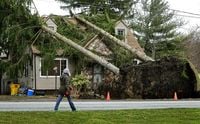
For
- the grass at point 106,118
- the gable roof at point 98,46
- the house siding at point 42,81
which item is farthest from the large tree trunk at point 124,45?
the grass at point 106,118

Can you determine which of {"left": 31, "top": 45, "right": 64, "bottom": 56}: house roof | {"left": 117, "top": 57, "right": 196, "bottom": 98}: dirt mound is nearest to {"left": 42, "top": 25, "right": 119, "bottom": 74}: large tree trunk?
{"left": 31, "top": 45, "right": 64, "bottom": 56}: house roof

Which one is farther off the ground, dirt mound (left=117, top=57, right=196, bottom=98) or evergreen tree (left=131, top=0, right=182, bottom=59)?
evergreen tree (left=131, top=0, right=182, bottom=59)

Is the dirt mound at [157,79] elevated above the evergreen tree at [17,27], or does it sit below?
below

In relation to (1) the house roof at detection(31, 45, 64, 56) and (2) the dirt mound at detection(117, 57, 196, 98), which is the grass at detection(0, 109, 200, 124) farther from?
(1) the house roof at detection(31, 45, 64, 56)

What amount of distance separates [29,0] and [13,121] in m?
21.1

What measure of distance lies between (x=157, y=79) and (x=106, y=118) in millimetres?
16489

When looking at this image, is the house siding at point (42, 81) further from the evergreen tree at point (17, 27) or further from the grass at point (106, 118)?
the grass at point (106, 118)

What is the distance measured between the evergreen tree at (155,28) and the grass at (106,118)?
150ft

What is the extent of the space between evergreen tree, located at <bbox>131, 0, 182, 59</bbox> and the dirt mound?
30.3 metres

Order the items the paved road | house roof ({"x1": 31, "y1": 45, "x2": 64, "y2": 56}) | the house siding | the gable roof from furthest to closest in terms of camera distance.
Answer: the house siding → the gable roof → house roof ({"x1": 31, "y1": 45, "x2": 64, "y2": 56}) → the paved road

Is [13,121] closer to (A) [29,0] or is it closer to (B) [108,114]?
(B) [108,114]

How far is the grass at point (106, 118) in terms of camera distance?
42.3 ft

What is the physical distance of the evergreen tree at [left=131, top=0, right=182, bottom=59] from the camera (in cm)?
6125

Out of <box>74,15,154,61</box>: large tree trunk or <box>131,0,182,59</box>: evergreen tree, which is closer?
<box>74,15,154,61</box>: large tree trunk
